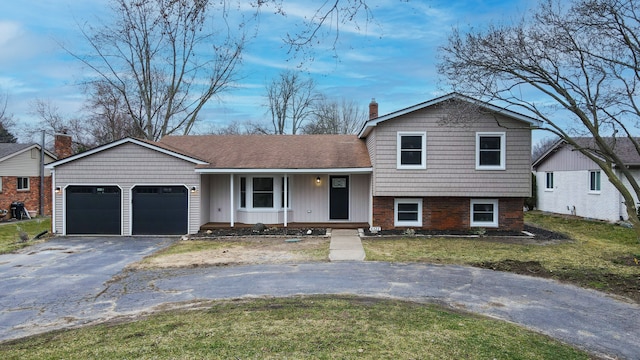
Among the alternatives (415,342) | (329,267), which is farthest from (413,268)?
(415,342)

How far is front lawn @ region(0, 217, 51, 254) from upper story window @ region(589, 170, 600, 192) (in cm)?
2341

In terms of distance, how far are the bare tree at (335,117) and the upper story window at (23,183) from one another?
22302mm

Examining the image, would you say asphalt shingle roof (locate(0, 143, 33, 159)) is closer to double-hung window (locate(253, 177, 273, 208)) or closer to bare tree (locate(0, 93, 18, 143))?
double-hung window (locate(253, 177, 273, 208))

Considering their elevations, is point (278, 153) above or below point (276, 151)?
below

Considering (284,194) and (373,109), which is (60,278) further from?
(373,109)

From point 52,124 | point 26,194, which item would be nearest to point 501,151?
point 26,194

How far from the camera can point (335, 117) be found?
37.2 m

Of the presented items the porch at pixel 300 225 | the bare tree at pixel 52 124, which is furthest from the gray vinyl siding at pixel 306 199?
the bare tree at pixel 52 124

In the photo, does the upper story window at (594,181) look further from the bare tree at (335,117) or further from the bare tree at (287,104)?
the bare tree at (287,104)

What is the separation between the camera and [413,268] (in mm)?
8820

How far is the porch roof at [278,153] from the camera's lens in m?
14.5

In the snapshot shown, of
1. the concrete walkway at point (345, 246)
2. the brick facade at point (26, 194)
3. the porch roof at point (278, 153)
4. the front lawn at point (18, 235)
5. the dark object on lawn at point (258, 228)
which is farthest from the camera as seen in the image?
the brick facade at point (26, 194)

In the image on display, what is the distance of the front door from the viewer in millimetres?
15812

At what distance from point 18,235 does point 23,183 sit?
443 inches
